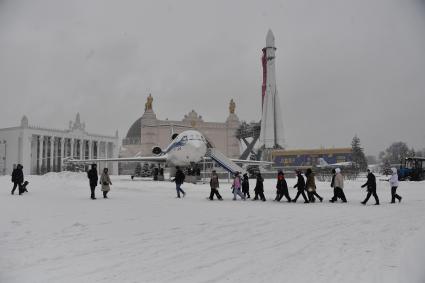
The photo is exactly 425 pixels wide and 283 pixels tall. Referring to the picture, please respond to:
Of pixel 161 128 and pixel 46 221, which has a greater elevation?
pixel 161 128

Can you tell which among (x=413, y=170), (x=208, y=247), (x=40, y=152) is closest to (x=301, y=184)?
(x=208, y=247)

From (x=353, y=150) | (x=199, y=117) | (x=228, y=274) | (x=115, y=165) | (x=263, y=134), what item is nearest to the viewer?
(x=228, y=274)

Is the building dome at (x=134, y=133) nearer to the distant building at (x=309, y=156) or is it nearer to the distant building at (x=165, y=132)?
the distant building at (x=165, y=132)

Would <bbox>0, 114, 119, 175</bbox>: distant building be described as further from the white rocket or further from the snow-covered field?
the snow-covered field

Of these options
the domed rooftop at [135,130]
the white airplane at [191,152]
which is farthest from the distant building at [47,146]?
the white airplane at [191,152]

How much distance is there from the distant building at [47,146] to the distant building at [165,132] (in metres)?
6.00

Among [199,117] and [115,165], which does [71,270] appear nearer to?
[115,165]

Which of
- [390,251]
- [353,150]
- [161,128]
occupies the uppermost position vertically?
[161,128]

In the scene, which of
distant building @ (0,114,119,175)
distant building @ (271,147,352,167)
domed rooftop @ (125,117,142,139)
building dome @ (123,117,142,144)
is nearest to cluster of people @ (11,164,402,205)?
distant building @ (271,147,352,167)

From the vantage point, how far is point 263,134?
68.7 metres

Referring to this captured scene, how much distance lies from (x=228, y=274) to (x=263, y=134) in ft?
209

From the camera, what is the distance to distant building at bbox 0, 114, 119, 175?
88000 millimetres

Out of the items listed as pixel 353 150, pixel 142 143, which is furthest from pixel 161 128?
pixel 353 150

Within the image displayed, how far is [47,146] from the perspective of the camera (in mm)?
96125
